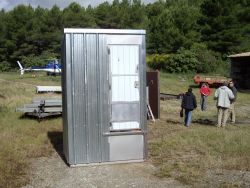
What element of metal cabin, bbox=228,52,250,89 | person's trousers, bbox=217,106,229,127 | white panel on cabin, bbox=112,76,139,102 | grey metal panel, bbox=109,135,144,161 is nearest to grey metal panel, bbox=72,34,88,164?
grey metal panel, bbox=109,135,144,161

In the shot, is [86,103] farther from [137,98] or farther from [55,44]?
[55,44]

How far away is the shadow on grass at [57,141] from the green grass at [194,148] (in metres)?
2.34

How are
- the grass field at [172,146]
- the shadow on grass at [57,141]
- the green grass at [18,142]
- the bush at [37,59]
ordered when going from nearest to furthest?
1. the green grass at [18,142]
2. the grass field at [172,146]
3. the shadow on grass at [57,141]
4. the bush at [37,59]

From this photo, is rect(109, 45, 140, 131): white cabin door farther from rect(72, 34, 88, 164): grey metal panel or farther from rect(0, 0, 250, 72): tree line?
rect(0, 0, 250, 72): tree line

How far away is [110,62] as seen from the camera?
10.1m

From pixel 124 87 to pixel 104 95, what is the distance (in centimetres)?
53

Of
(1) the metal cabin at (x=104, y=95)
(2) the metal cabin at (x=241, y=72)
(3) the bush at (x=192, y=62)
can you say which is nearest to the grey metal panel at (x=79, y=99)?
(1) the metal cabin at (x=104, y=95)

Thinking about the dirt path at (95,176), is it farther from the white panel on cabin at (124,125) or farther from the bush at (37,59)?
the bush at (37,59)

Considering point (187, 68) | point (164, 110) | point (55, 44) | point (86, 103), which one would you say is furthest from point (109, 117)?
point (55, 44)

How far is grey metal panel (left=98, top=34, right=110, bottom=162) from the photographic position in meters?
9.98

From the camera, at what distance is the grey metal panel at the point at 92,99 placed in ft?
32.5

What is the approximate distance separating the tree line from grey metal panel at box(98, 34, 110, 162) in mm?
41845

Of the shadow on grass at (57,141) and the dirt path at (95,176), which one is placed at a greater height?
the dirt path at (95,176)

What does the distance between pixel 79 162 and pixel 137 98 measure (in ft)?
6.37
